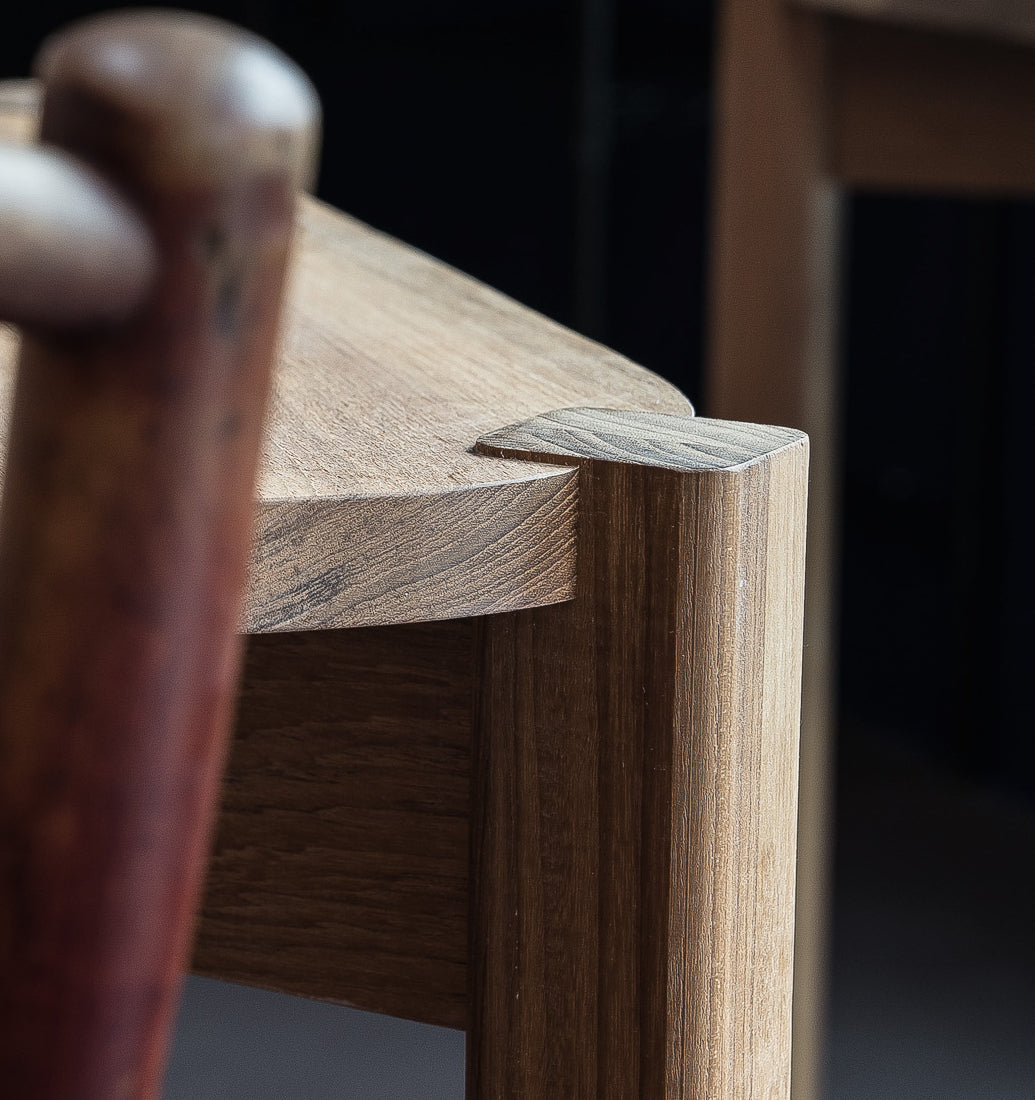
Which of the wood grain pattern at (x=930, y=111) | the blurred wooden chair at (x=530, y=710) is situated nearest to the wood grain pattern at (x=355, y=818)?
the blurred wooden chair at (x=530, y=710)

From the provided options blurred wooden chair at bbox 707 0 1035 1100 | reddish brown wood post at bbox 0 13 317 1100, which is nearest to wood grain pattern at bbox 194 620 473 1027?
reddish brown wood post at bbox 0 13 317 1100

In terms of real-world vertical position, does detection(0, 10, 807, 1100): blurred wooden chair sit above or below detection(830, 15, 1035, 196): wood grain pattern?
below

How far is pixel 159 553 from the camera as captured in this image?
0.08 m

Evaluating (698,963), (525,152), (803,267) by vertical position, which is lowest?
(698,963)

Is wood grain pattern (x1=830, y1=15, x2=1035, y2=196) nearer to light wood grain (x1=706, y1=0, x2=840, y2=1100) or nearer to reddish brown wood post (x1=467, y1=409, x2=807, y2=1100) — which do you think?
light wood grain (x1=706, y1=0, x2=840, y2=1100)

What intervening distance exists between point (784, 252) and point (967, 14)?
163mm

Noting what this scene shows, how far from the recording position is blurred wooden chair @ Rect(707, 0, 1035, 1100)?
694mm

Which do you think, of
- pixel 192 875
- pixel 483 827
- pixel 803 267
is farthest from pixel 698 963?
pixel 803 267

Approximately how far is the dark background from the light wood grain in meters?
0.69

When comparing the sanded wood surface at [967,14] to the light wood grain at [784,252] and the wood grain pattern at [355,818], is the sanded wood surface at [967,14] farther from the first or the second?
the wood grain pattern at [355,818]

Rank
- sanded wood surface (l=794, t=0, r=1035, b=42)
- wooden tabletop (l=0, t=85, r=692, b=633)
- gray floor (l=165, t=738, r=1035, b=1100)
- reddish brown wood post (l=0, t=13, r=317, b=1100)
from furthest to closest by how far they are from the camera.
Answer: gray floor (l=165, t=738, r=1035, b=1100), sanded wood surface (l=794, t=0, r=1035, b=42), wooden tabletop (l=0, t=85, r=692, b=633), reddish brown wood post (l=0, t=13, r=317, b=1100)

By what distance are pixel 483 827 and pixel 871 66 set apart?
567 millimetres

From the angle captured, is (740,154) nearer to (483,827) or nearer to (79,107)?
(483,827)

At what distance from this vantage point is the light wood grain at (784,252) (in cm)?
74
